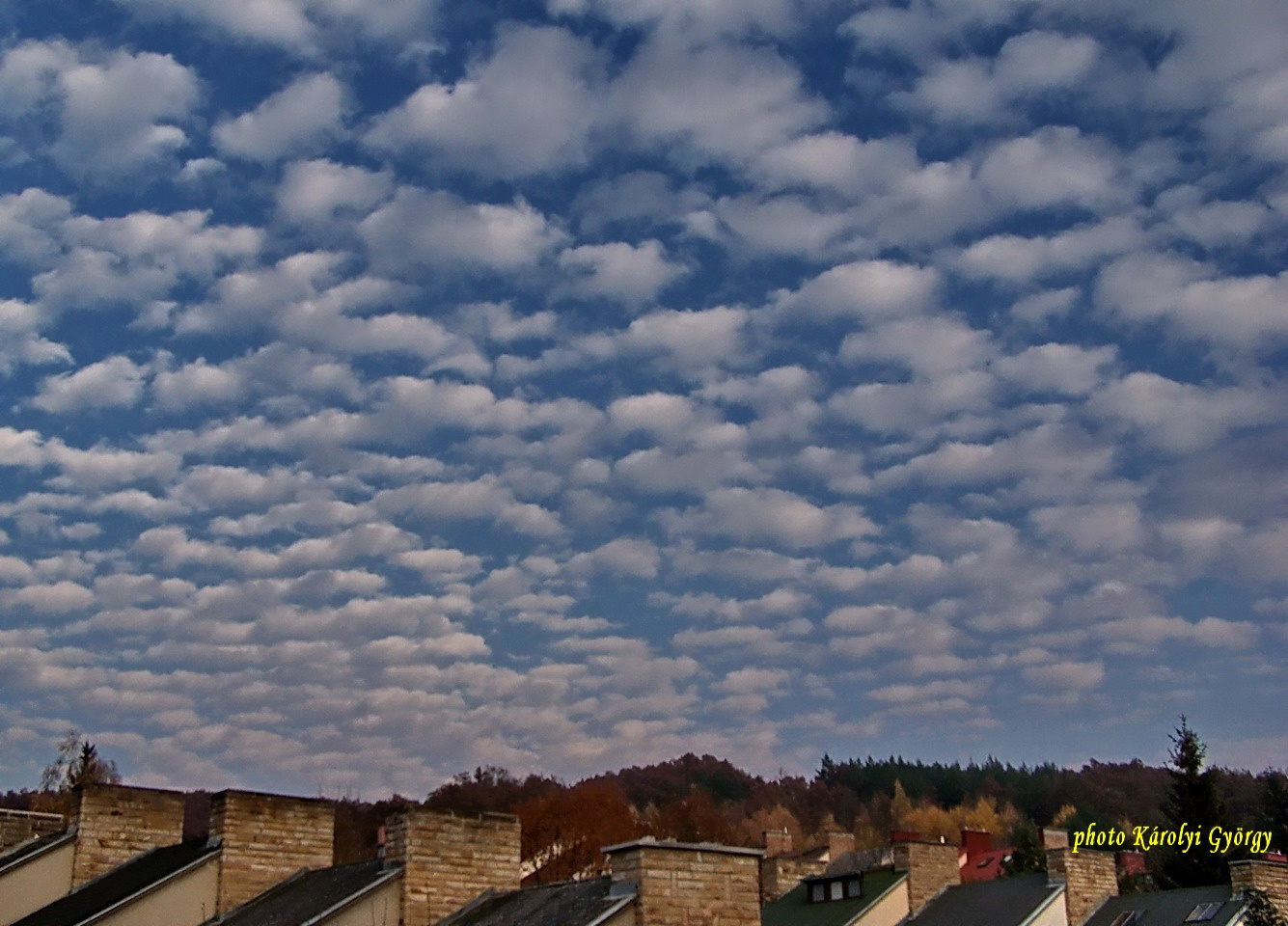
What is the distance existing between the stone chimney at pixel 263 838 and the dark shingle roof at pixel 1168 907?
22770mm

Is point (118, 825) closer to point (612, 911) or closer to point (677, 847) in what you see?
point (612, 911)

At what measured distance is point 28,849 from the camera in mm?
28031

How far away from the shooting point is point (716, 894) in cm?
1747

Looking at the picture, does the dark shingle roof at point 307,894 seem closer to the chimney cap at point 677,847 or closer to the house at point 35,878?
the house at point 35,878

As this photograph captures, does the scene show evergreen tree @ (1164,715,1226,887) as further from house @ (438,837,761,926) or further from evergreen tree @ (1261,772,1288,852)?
house @ (438,837,761,926)

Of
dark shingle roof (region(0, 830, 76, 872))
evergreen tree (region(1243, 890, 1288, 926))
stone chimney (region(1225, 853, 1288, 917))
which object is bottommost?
evergreen tree (region(1243, 890, 1288, 926))

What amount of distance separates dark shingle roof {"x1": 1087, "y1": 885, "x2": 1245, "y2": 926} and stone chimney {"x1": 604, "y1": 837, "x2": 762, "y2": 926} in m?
21.6

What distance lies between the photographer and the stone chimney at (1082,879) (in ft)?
121

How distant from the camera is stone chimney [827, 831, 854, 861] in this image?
2350 inches

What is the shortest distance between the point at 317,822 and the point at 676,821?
80.5 m

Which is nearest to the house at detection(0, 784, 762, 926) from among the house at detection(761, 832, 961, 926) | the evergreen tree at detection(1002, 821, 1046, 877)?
the house at detection(761, 832, 961, 926)

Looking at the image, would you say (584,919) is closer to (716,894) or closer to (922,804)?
(716,894)

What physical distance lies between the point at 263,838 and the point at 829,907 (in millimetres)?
20397

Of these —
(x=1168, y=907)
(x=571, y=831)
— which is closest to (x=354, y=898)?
(x=1168, y=907)
